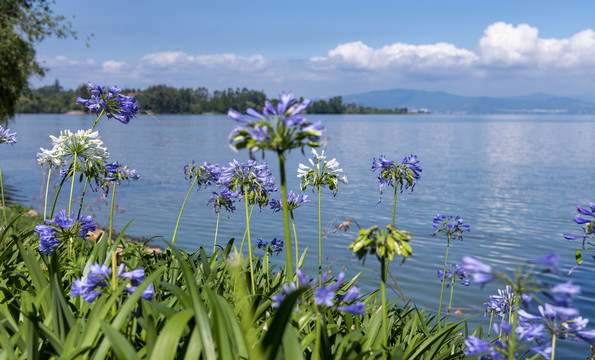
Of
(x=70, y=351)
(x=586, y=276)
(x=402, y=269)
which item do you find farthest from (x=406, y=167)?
(x=586, y=276)

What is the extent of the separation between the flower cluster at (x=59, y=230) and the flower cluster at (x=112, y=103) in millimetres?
734

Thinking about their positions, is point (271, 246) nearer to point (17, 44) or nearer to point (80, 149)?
point (80, 149)

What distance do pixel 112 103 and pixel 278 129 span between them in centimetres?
236

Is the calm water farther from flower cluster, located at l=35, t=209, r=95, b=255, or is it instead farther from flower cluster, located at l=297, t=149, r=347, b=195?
flower cluster, located at l=35, t=209, r=95, b=255

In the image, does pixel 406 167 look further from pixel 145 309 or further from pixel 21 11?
pixel 21 11

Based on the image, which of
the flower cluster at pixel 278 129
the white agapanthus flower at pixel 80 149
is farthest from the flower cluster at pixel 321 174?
the flower cluster at pixel 278 129

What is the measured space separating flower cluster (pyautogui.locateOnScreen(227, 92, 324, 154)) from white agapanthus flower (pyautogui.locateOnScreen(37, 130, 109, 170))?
7.49 ft

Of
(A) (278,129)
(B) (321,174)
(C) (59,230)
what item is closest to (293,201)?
(B) (321,174)

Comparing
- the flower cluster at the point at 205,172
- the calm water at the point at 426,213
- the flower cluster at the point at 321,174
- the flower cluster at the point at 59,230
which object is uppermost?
the flower cluster at the point at 321,174

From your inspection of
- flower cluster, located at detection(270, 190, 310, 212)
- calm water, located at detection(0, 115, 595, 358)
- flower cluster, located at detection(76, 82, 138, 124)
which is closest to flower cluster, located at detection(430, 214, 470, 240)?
calm water, located at detection(0, 115, 595, 358)

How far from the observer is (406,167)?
10.9 feet

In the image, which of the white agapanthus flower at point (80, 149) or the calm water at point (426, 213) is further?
the calm water at point (426, 213)

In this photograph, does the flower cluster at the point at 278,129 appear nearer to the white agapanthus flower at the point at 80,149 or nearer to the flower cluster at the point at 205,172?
the white agapanthus flower at the point at 80,149

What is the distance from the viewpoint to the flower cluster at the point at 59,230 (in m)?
3.24
